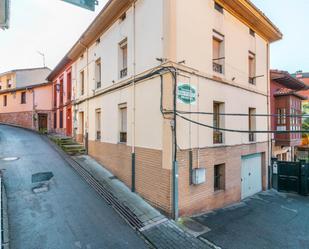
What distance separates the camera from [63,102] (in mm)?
17234

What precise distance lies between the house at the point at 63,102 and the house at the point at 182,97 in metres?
5.35

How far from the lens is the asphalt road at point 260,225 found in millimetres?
5266

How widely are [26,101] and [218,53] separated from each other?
21.0m

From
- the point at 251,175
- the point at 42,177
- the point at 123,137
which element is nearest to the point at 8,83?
the point at 42,177

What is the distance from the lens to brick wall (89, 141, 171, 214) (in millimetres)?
6160

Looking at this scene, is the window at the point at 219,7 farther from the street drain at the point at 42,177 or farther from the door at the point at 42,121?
the door at the point at 42,121

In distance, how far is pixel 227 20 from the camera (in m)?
8.19

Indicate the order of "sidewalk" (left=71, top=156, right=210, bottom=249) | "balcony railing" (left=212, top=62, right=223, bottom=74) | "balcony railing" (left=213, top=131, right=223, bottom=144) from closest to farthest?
"sidewalk" (left=71, top=156, right=210, bottom=249) → "balcony railing" (left=213, top=131, right=223, bottom=144) → "balcony railing" (left=212, top=62, right=223, bottom=74)

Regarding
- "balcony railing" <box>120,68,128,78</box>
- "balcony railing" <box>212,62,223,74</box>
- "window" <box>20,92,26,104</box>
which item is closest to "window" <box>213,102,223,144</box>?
"balcony railing" <box>212,62,223,74</box>

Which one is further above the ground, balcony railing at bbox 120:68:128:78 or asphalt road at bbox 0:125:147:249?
balcony railing at bbox 120:68:128:78

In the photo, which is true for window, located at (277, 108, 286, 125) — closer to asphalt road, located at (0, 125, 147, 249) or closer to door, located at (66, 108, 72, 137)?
asphalt road, located at (0, 125, 147, 249)

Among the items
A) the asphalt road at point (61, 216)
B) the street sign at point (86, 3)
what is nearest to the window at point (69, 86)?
the asphalt road at point (61, 216)

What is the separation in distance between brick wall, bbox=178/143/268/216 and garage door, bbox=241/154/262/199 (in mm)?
553

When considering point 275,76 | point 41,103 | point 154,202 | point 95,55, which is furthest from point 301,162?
point 41,103
